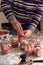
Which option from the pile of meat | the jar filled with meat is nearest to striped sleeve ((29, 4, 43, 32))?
the pile of meat

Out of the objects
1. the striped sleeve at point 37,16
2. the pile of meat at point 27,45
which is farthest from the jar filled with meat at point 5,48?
the striped sleeve at point 37,16

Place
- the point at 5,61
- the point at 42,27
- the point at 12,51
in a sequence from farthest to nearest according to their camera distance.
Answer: the point at 42,27
the point at 12,51
the point at 5,61

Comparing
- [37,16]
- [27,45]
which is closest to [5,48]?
[27,45]

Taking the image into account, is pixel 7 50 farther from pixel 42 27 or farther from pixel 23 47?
pixel 42 27

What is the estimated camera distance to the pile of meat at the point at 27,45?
3.06 ft

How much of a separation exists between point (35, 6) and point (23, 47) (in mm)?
354

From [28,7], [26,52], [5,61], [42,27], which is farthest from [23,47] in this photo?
[42,27]

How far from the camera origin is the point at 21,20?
1313mm

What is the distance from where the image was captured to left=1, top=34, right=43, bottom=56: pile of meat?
3.06 feet

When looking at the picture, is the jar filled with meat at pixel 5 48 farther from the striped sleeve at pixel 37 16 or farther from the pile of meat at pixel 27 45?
the striped sleeve at pixel 37 16

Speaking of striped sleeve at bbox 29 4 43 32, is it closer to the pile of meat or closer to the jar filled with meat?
the pile of meat

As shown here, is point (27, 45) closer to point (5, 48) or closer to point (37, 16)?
point (5, 48)

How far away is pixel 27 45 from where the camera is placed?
979mm

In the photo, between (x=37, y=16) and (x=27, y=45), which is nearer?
(x=27, y=45)
